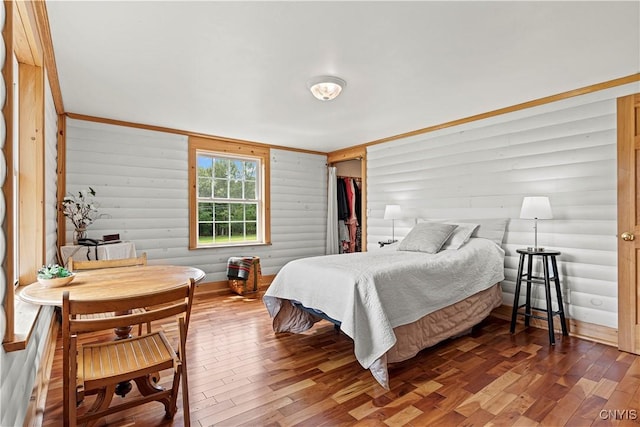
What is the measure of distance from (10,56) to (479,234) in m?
3.99

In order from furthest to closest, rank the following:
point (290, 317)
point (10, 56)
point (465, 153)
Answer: point (465, 153) < point (290, 317) < point (10, 56)

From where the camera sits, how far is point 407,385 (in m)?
2.31

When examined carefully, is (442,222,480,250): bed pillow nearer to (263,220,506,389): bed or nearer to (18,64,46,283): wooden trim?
(263,220,506,389): bed

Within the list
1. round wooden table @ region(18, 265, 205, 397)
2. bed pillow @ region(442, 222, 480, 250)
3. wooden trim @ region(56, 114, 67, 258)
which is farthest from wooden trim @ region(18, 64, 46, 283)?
bed pillow @ region(442, 222, 480, 250)

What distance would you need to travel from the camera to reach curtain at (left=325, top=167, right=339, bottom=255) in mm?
6184

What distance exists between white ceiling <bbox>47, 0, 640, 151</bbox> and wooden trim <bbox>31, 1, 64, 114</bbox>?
0.13 feet

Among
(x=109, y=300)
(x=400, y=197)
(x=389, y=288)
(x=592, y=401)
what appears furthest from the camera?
(x=400, y=197)

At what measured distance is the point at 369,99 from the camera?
345cm

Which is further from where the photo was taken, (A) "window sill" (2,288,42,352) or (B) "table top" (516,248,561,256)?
(B) "table top" (516,248,561,256)

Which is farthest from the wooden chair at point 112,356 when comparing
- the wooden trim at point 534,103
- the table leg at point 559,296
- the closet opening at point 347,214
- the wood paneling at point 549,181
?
the closet opening at point 347,214

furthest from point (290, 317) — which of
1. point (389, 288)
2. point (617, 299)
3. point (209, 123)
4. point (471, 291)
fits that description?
point (617, 299)

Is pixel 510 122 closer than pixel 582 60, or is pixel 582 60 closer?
pixel 582 60

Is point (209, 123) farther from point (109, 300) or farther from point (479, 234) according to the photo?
point (479, 234)

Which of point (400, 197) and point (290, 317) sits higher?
point (400, 197)
